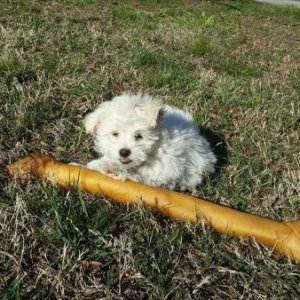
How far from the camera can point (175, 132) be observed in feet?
17.7

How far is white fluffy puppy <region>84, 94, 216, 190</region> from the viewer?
16.4ft

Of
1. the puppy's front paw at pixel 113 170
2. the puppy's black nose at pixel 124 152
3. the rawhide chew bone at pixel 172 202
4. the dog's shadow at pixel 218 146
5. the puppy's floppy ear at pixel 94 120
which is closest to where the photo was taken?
the rawhide chew bone at pixel 172 202

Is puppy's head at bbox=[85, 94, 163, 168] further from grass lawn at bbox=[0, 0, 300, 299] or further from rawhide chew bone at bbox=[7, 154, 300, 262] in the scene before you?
grass lawn at bbox=[0, 0, 300, 299]

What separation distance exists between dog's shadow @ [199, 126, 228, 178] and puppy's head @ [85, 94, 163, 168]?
1.10 metres

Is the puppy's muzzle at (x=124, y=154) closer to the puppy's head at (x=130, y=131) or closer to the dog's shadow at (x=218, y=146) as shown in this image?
the puppy's head at (x=130, y=131)

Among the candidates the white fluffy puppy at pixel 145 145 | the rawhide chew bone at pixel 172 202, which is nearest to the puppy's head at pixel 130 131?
the white fluffy puppy at pixel 145 145

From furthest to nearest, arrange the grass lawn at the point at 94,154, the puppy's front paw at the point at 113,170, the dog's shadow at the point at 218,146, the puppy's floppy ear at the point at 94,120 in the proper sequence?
the dog's shadow at the point at 218,146
the puppy's floppy ear at the point at 94,120
the puppy's front paw at the point at 113,170
the grass lawn at the point at 94,154

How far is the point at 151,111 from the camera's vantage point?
16.3 feet

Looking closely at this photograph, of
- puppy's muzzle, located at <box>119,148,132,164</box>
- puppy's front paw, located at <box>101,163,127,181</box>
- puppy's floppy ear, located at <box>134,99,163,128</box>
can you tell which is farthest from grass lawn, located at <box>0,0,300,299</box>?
puppy's floppy ear, located at <box>134,99,163,128</box>

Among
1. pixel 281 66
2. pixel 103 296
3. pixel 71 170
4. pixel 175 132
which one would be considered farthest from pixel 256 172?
pixel 281 66

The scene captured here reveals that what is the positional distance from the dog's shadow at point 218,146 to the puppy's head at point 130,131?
1.10 meters

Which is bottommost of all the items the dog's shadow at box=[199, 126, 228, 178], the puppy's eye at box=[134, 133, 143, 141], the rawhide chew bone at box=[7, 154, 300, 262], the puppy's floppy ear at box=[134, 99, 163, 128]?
the dog's shadow at box=[199, 126, 228, 178]

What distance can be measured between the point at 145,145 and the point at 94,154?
1.03 m

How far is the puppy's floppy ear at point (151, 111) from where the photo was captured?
4.97m
